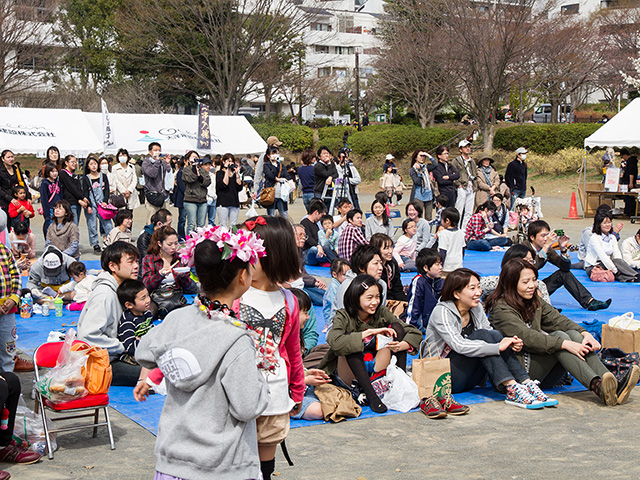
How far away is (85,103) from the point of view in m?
37.2

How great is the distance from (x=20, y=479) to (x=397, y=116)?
126 feet

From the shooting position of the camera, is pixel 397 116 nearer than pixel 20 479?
No

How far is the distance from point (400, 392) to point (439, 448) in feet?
2.59

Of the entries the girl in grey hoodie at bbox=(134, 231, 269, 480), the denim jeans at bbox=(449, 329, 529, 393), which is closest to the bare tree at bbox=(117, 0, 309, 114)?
the denim jeans at bbox=(449, 329, 529, 393)

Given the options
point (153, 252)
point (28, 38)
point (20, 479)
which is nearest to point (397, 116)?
point (28, 38)

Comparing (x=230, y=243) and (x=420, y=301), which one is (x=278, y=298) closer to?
(x=230, y=243)

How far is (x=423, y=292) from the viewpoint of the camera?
23.5 ft

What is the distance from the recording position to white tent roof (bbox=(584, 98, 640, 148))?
16531mm

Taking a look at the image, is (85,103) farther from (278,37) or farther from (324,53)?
(324,53)

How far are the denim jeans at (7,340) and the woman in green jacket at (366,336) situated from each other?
7.26 ft

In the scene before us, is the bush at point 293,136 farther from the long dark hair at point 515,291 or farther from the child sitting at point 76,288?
the long dark hair at point 515,291

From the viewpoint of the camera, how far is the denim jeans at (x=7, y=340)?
17.1ft

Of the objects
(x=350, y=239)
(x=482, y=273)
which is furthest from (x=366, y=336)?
(x=482, y=273)

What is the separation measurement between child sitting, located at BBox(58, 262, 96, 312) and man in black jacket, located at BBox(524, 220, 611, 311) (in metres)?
5.18
